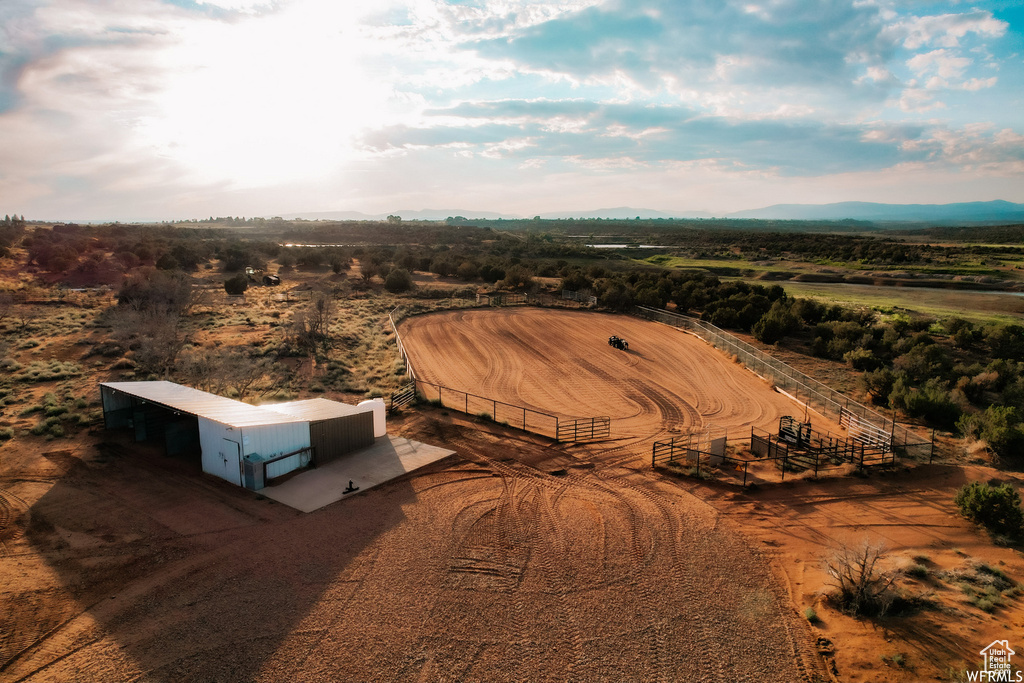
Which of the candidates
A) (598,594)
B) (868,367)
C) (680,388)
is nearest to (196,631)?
(598,594)

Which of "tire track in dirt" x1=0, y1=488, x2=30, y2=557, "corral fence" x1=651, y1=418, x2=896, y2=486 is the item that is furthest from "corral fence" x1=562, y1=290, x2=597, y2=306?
"tire track in dirt" x1=0, y1=488, x2=30, y2=557

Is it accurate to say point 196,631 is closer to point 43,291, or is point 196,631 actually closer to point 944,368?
point 944,368

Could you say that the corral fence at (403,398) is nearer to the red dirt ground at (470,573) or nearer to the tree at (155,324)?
the red dirt ground at (470,573)

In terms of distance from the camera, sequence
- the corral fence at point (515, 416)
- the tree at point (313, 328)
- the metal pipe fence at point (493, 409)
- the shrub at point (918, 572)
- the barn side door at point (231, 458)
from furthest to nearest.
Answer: the tree at point (313, 328), the metal pipe fence at point (493, 409), the corral fence at point (515, 416), the barn side door at point (231, 458), the shrub at point (918, 572)

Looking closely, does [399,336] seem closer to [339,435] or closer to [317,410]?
[317,410]

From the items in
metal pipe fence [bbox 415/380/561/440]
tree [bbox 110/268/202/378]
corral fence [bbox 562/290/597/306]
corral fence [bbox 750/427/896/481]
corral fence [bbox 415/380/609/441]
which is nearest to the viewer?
corral fence [bbox 750/427/896/481]

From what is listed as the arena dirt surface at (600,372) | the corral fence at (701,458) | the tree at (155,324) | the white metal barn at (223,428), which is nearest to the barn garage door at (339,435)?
the white metal barn at (223,428)

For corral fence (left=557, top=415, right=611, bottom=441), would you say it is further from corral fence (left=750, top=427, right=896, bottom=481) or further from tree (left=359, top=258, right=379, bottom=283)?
tree (left=359, top=258, right=379, bottom=283)

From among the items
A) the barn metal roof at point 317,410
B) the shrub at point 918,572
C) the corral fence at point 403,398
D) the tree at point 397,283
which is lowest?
the shrub at point 918,572
